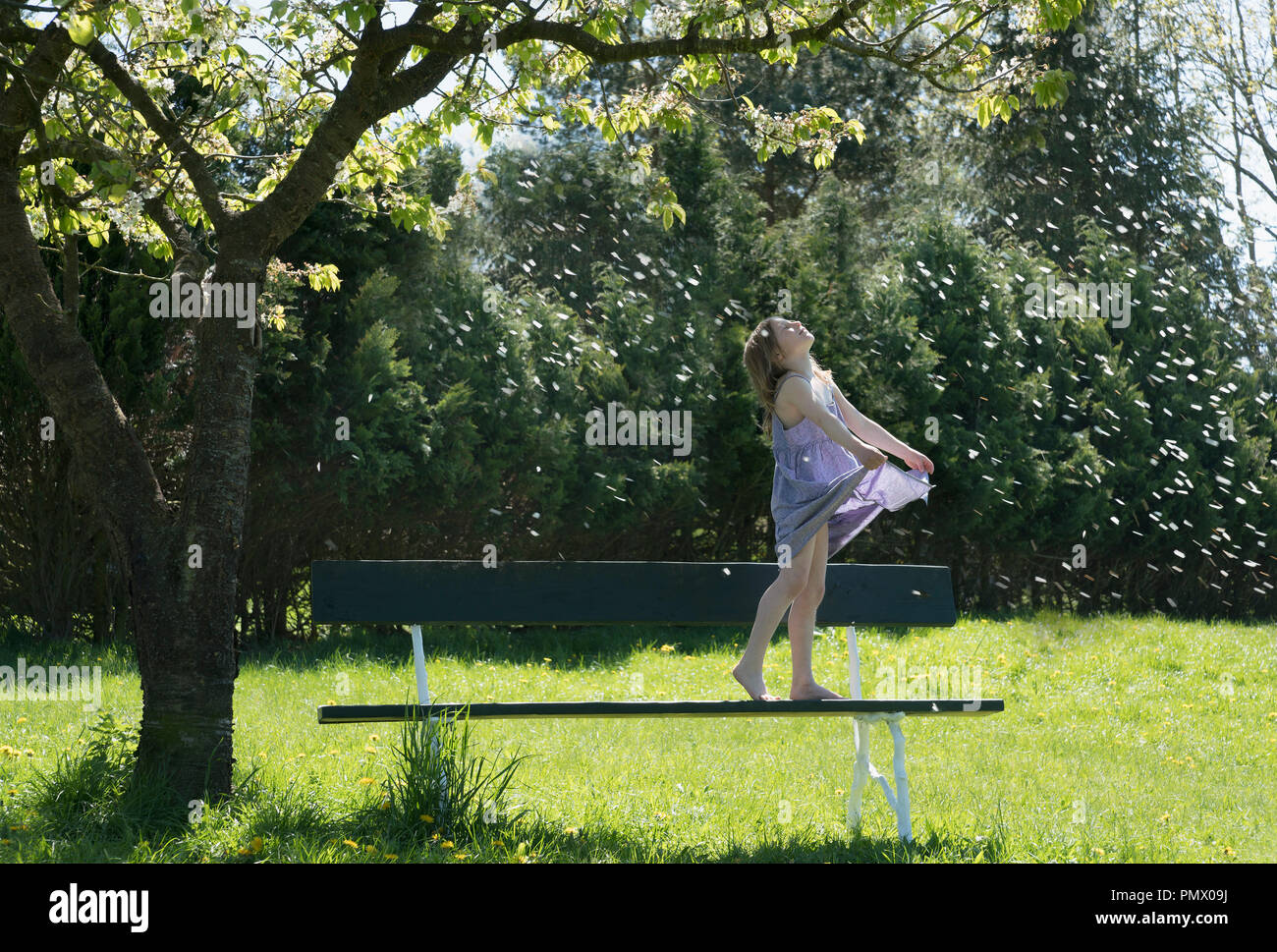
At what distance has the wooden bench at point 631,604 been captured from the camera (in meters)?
4.11

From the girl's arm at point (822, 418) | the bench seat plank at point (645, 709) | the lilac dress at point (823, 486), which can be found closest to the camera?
the bench seat plank at point (645, 709)

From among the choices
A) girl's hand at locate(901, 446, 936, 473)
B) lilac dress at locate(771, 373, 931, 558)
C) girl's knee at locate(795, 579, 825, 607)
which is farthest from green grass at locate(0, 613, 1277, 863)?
girl's hand at locate(901, 446, 936, 473)

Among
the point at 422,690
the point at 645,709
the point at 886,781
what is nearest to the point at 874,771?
the point at 886,781

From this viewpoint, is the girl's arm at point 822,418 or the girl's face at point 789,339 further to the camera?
the girl's face at point 789,339

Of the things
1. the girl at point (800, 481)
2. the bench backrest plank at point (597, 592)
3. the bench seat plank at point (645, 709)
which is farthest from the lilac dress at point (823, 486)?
the bench seat plank at point (645, 709)

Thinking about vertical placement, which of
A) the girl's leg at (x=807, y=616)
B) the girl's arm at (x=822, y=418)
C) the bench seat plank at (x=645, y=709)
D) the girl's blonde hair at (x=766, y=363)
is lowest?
the bench seat plank at (x=645, y=709)

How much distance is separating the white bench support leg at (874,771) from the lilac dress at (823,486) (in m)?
0.62

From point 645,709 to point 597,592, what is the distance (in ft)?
2.93

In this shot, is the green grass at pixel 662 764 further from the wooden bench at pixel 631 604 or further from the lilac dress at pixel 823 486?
the lilac dress at pixel 823 486

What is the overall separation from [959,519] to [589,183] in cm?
781

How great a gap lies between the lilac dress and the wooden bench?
401mm

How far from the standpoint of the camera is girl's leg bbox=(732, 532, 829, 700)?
4.44 m

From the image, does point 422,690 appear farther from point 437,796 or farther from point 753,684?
point 753,684
